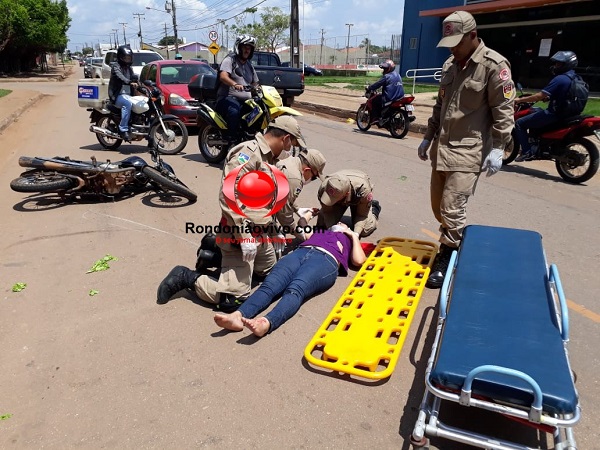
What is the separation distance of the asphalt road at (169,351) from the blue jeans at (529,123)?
2.07m

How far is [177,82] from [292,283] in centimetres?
945

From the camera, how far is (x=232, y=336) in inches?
128

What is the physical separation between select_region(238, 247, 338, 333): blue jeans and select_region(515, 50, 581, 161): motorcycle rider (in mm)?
5246

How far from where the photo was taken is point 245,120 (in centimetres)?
743

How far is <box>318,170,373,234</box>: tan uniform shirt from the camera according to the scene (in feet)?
14.8

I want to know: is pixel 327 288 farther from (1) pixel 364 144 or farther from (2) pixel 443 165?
(1) pixel 364 144

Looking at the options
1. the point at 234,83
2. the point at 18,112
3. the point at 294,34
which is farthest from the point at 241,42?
the point at 294,34

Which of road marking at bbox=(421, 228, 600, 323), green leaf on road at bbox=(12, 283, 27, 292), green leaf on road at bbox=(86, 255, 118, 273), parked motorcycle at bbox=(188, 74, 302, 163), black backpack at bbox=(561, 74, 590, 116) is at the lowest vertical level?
green leaf on road at bbox=(12, 283, 27, 292)

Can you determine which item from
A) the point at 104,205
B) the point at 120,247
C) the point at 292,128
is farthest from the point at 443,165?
the point at 104,205

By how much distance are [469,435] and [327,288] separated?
1.92 m

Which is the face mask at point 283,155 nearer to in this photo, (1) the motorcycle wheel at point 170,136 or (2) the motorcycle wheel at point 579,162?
(1) the motorcycle wheel at point 170,136

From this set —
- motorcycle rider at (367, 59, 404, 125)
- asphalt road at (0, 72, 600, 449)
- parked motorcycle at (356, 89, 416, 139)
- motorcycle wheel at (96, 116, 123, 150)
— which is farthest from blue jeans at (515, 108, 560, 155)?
motorcycle wheel at (96, 116, 123, 150)

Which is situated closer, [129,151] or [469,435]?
[469,435]

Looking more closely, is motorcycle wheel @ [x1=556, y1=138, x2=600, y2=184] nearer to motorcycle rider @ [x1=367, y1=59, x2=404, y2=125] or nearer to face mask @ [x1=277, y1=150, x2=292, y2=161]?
motorcycle rider @ [x1=367, y1=59, x2=404, y2=125]
